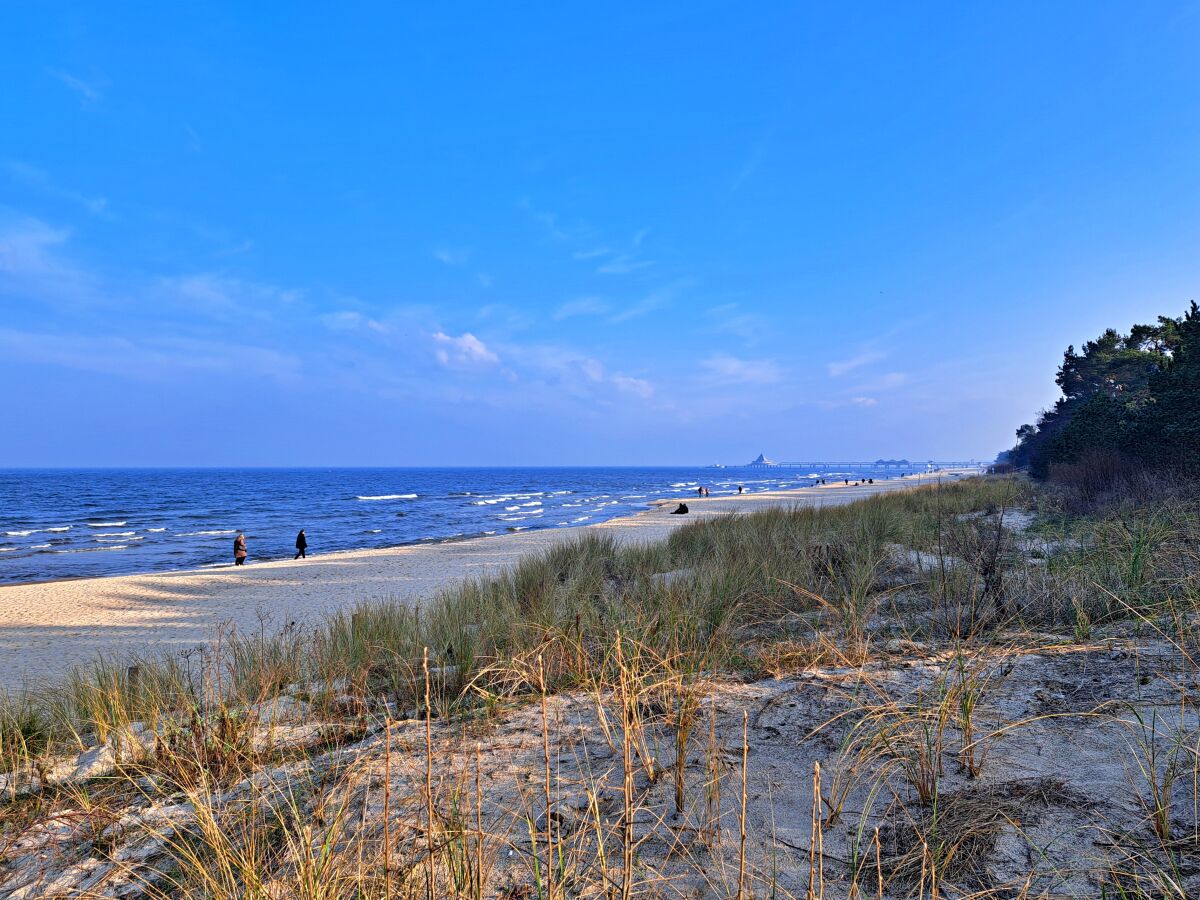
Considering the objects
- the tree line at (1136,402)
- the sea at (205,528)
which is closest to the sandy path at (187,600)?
the sea at (205,528)

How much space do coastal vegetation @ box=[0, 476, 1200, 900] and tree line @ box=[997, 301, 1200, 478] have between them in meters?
12.8

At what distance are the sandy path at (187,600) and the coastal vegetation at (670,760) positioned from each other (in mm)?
4516

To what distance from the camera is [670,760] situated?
8.57 ft

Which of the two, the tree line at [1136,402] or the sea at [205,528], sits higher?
the tree line at [1136,402]

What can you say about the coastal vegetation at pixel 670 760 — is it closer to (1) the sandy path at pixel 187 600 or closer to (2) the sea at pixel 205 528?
(1) the sandy path at pixel 187 600

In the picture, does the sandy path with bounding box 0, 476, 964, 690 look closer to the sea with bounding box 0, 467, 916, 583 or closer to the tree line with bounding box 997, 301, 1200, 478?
the sea with bounding box 0, 467, 916, 583

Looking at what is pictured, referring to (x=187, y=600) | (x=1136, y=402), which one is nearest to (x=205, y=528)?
(x=187, y=600)

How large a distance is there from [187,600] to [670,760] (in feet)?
44.1

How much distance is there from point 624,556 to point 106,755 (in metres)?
7.90

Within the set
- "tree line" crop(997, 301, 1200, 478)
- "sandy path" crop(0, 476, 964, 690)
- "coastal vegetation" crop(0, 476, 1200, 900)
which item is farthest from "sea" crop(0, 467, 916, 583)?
"tree line" crop(997, 301, 1200, 478)

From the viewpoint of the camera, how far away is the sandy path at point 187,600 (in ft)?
28.3

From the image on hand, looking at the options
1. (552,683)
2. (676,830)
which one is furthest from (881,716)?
(552,683)

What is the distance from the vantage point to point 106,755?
10.8 feet

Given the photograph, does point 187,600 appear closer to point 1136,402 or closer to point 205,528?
point 205,528
